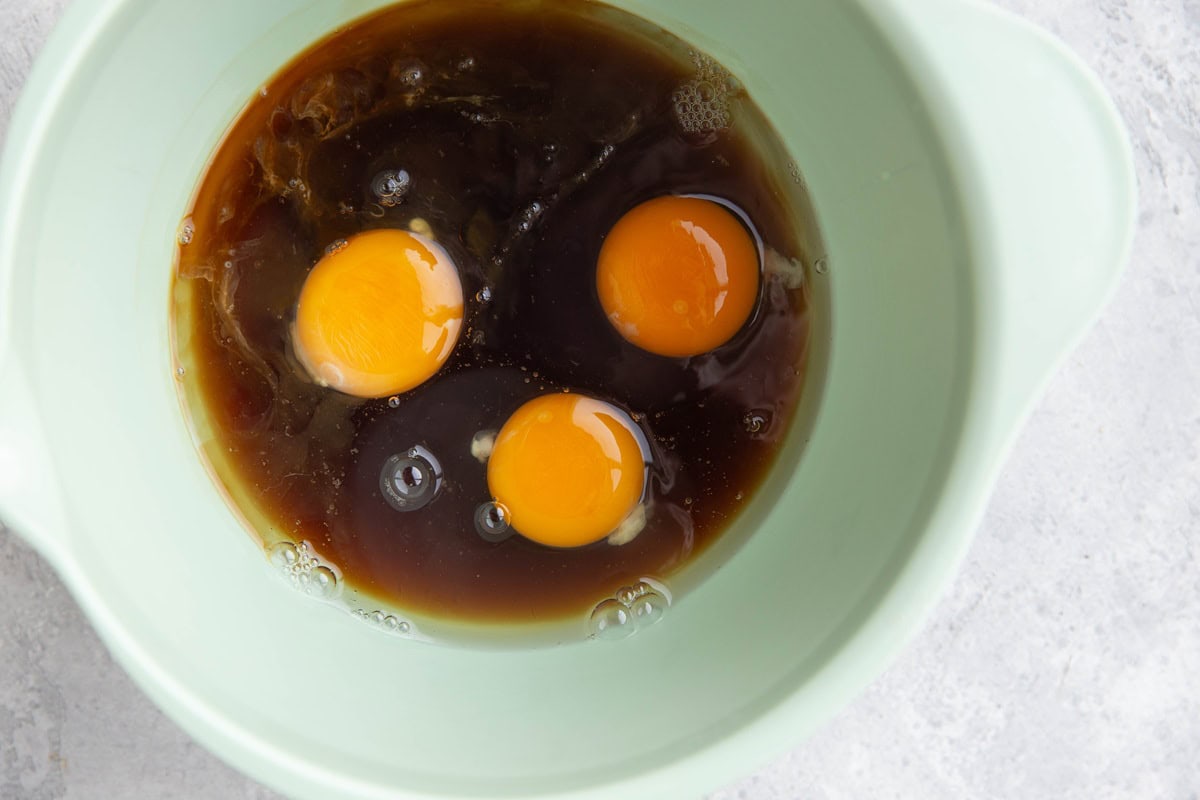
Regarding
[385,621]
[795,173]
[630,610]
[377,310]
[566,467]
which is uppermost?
[795,173]

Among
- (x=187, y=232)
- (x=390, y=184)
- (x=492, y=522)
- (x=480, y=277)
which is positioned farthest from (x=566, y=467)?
(x=187, y=232)

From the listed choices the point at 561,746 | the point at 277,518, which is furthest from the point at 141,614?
the point at 561,746

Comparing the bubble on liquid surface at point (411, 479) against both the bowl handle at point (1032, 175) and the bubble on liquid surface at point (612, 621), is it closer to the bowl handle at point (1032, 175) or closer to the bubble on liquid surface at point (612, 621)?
the bubble on liquid surface at point (612, 621)

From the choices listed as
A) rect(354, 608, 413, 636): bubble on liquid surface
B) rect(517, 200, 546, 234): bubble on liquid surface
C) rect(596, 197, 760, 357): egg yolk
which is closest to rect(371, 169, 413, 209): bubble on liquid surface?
rect(517, 200, 546, 234): bubble on liquid surface

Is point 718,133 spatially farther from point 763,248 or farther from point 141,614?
point 141,614

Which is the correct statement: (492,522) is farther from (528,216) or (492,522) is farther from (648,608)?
(528,216)

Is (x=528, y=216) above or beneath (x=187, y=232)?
above

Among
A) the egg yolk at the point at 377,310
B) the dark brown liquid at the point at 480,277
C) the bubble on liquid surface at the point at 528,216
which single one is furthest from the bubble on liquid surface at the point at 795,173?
the egg yolk at the point at 377,310
